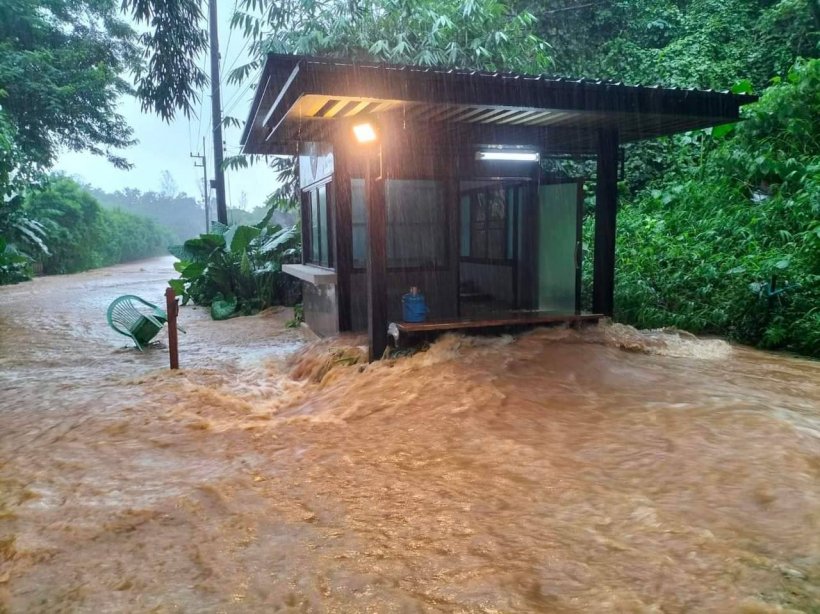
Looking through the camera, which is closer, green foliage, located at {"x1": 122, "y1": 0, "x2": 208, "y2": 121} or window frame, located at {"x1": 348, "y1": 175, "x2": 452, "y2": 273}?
window frame, located at {"x1": 348, "y1": 175, "x2": 452, "y2": 273}

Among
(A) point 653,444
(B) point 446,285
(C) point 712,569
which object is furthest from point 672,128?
(C) point 712,569

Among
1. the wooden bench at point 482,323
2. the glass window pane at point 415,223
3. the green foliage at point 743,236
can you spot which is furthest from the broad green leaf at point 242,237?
the green foliage at point 743,236

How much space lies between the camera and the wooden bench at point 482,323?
280 inches

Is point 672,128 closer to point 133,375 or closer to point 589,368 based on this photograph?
point 589,368

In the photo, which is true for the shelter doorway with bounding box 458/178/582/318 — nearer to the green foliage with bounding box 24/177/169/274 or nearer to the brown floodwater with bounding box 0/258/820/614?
the brown floodwater with bounding box 0/258/820/614

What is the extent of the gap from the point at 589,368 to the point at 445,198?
3477mm

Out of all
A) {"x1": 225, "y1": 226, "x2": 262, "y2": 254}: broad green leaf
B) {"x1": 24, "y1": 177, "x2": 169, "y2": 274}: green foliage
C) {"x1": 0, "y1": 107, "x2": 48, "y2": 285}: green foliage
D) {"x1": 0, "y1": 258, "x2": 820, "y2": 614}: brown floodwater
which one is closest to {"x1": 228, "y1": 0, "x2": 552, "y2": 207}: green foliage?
{"x1": 225, "y1": 226, "x2": 262, "y2": 254}: broad green leaf

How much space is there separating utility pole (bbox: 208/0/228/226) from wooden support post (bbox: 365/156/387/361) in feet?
42.9

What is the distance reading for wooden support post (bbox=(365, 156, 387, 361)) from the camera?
6.97 metres

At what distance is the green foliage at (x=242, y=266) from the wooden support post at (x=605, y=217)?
7.85m

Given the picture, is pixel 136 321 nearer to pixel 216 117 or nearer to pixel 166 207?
pixel 216 117

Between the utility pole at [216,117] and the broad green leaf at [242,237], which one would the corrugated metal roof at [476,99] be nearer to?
the broad green leaf at [242,237]

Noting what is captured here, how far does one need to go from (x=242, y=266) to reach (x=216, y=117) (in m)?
7.52

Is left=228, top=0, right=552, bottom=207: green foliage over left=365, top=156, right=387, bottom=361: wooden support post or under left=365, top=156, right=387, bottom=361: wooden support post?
over
